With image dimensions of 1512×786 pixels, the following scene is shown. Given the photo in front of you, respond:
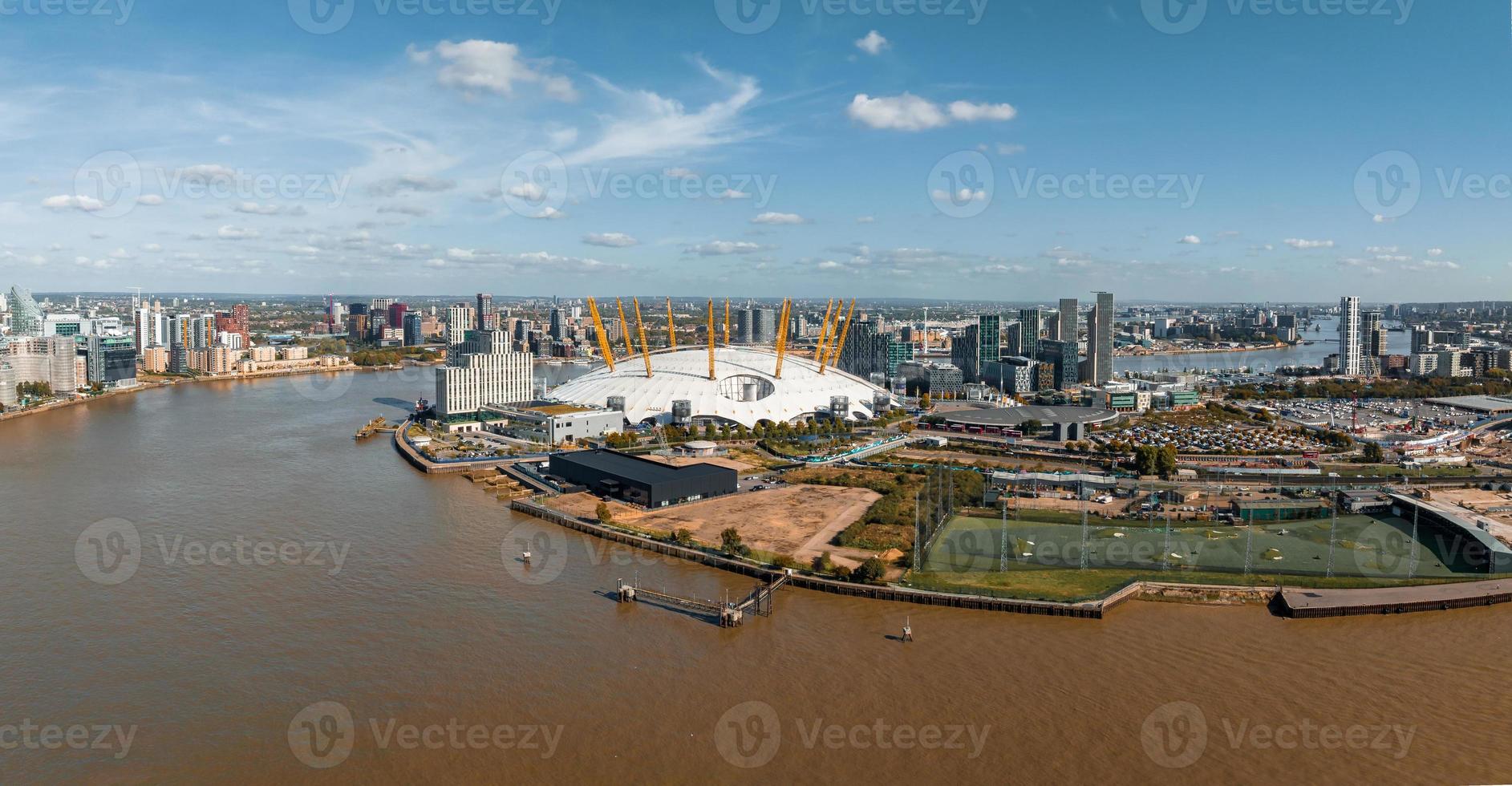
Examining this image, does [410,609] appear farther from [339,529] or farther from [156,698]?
[339,529]

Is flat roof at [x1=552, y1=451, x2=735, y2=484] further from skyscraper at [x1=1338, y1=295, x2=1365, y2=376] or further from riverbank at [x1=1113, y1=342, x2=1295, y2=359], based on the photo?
riverbank at [x1=1113, y1=342, x2=1295, y2=359]

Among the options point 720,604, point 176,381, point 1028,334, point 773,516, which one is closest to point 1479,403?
point 1028,334

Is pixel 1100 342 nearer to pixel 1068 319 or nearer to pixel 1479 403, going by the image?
pixel 1068 319

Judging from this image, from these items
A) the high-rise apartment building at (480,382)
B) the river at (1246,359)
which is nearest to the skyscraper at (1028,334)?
the river at (1246,359)

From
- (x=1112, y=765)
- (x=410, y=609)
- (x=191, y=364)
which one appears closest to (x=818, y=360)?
(x=410, y=609)

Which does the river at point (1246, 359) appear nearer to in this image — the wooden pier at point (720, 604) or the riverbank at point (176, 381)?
the wooden pier at point (720, 604)

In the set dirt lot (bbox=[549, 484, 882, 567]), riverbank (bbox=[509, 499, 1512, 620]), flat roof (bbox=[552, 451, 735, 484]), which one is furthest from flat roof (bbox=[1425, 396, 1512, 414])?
flat roof (bbox=[552, 451, 735, 484])
